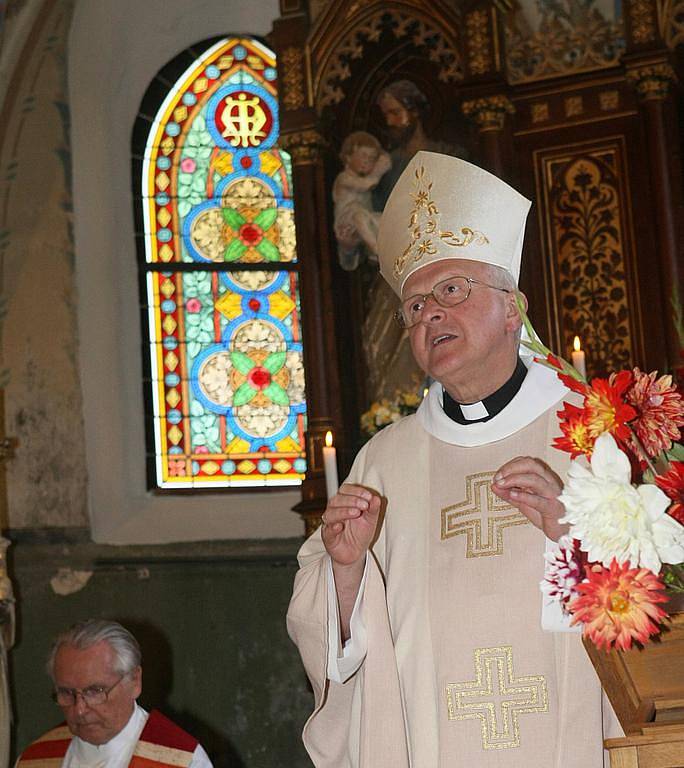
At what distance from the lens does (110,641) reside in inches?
193

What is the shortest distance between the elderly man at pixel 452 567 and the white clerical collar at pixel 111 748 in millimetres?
1381

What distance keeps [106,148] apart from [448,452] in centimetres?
586

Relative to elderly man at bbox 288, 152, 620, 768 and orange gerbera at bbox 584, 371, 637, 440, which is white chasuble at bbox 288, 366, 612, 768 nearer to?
elderly man at bbox 288, 152, 620, 768

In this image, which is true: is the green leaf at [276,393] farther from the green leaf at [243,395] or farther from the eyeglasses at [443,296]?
the eyeglasses at [443,296]

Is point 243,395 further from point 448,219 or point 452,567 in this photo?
point 452,567

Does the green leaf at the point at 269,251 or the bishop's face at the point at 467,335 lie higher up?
the green leaf at the point at 269,251

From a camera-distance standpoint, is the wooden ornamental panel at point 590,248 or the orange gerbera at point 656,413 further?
the wooden ornamental panel at point 590,248

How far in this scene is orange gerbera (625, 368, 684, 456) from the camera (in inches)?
102

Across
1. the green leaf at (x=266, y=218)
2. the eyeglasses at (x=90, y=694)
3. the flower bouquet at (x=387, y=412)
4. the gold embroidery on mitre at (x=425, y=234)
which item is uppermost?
the green leaf at (x=266, y=218)

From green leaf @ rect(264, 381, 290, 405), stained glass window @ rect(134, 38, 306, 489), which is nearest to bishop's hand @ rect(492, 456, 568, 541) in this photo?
stained glass window @ rect(134, 38, 306, 489)

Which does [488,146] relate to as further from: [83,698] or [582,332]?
[83,698]

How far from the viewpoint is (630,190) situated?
23.0ft

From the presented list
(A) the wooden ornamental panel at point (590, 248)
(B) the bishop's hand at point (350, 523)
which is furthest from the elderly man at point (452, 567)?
(A) the wooden ornamental panel at point (590, 248)

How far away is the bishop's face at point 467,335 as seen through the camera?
3.52 m
